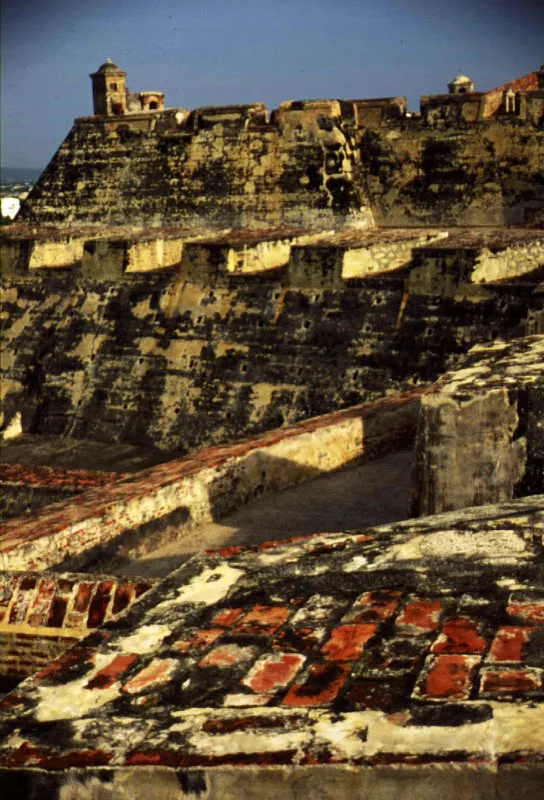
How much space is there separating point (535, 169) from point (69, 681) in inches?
742

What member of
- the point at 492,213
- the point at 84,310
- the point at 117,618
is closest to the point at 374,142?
the point at 492,213

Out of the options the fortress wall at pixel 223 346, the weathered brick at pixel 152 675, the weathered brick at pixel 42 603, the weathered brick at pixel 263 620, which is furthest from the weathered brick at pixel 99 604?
the fortress wall at pixel 223 346

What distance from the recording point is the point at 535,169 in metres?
21.0

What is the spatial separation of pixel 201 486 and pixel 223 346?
31.6ft

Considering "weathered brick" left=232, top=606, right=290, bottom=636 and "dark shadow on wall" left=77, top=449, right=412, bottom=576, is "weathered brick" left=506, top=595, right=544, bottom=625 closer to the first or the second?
"weathered brick" left=232, top=606, right=290, bottom=636

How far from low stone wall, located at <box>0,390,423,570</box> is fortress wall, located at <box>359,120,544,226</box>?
12368 mm

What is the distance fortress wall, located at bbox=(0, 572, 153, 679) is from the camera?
5.13 m

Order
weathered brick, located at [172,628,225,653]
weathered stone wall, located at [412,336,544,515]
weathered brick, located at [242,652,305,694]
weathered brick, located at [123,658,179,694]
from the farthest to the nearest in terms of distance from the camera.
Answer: weathered stone wall, located at [412,336,544,515], weathered brick, located at [172,628,225,653], weathered brick, located at [123,658,179,694], weathered brick, located at [242,652,305,694]

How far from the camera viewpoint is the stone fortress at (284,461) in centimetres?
296

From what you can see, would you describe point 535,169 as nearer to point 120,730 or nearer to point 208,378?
point 208,378

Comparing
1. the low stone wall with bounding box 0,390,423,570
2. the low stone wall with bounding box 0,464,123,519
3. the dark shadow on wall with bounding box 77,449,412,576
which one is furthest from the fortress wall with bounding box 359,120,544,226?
the dark shadow on wall with bounding box 77,449,412,576

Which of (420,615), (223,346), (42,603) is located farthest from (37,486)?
(420,615)

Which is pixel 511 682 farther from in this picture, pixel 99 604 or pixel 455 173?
pixel 455 173

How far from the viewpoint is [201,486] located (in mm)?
7742
